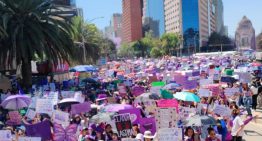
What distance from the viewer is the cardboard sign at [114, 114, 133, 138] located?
1349cm

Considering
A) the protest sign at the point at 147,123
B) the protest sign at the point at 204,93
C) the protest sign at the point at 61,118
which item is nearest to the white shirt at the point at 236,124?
the protest sign at the point at 147,123

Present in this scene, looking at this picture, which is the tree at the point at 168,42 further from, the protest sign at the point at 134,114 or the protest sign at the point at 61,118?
the protest sign at the point at 61,118

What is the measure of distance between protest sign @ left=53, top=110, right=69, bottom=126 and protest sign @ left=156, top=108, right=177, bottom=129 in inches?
103

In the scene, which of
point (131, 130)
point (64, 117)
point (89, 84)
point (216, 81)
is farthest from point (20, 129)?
point (89, 84)

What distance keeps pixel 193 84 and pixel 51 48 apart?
15731 millimetres

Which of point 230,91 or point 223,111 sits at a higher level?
point 223,111

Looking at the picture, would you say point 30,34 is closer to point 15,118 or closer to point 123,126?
point 15,118

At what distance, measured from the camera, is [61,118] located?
47.9 ft

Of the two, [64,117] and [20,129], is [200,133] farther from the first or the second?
[20,129]

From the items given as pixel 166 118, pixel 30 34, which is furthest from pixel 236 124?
pixel 30 34

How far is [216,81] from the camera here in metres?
33.0

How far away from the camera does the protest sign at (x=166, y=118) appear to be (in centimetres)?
1470

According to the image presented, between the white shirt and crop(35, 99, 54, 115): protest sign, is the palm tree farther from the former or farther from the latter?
the white shirt

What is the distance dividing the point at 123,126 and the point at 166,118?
1.76m
